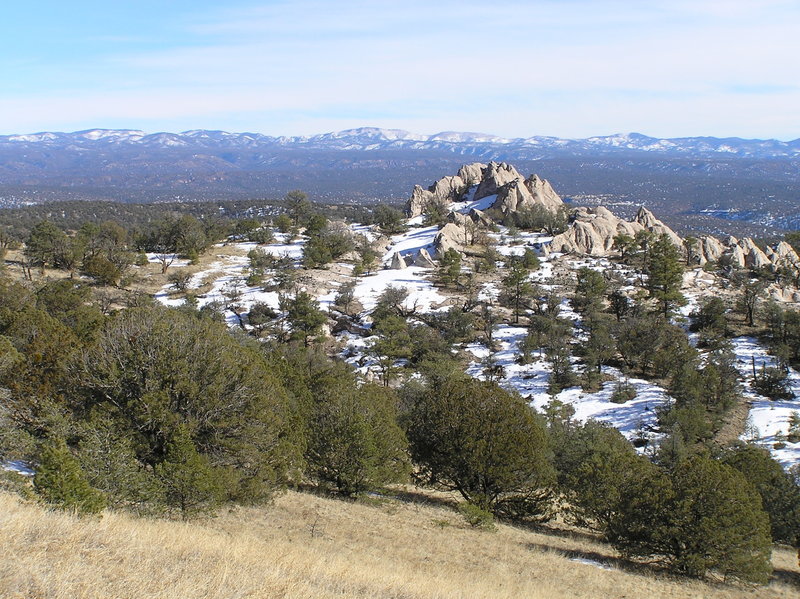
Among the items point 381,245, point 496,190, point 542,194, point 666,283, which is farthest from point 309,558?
point 496,190

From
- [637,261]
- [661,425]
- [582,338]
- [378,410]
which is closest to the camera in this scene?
[378,410]

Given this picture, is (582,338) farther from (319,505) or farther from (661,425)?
(319,505)

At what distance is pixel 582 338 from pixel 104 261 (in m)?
51.9

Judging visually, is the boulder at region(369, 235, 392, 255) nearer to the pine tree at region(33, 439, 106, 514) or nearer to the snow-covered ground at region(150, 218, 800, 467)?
the snow-covered ground at region(150, 218, 800, 467)

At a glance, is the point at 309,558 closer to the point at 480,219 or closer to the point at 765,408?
the point at 765,408

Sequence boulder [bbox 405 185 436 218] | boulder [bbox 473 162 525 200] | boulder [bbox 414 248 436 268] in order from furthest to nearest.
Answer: boulder [bbox 405 185 436 218], boulder [bbox 473 162 525 200], boulder [bbox 414 248 436 268]

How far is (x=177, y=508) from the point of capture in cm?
1526

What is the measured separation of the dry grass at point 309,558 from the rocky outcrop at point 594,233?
6047cm

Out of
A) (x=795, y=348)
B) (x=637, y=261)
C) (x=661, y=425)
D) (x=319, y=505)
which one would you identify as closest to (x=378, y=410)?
(x=319, y=505)

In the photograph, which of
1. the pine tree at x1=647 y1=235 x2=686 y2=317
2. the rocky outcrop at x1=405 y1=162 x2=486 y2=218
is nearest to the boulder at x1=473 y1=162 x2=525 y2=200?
the rocky outcrop at x1=405 y1=162 x2=486 y2=218

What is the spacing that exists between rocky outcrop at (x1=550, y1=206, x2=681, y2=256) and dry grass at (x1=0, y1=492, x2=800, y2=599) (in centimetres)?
6047

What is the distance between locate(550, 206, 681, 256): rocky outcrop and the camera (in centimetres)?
8063

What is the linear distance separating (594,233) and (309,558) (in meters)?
77.6

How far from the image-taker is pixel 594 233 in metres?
82.1
